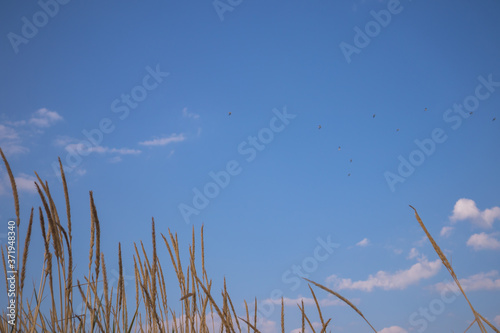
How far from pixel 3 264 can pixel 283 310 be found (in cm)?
146

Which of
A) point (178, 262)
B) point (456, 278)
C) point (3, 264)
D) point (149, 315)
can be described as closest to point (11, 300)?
point (149, 315)

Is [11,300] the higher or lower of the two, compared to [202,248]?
higher

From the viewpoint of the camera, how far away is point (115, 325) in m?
2.44

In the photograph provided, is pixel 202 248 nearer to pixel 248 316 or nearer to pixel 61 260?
pixel 248 316

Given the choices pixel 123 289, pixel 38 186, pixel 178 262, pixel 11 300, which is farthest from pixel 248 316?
pixel 11 300

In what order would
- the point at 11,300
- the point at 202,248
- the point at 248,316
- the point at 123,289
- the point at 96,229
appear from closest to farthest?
1. the point at 96,229
2. the point at 123,289
3. the point at 202,248
4. the point at 248,316
5. the point at 11,300

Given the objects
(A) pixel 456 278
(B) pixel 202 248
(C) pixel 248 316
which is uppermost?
(B) pixel 202 248

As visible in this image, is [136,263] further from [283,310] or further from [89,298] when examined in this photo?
[283,310]

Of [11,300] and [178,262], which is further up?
[11,300]

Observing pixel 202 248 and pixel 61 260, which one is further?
pixel 202 248

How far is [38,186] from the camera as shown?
162 centimetres

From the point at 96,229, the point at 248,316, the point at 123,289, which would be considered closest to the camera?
the point at 96,229

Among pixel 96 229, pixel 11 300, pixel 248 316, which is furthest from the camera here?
pixel 11 300

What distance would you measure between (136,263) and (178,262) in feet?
1.27
